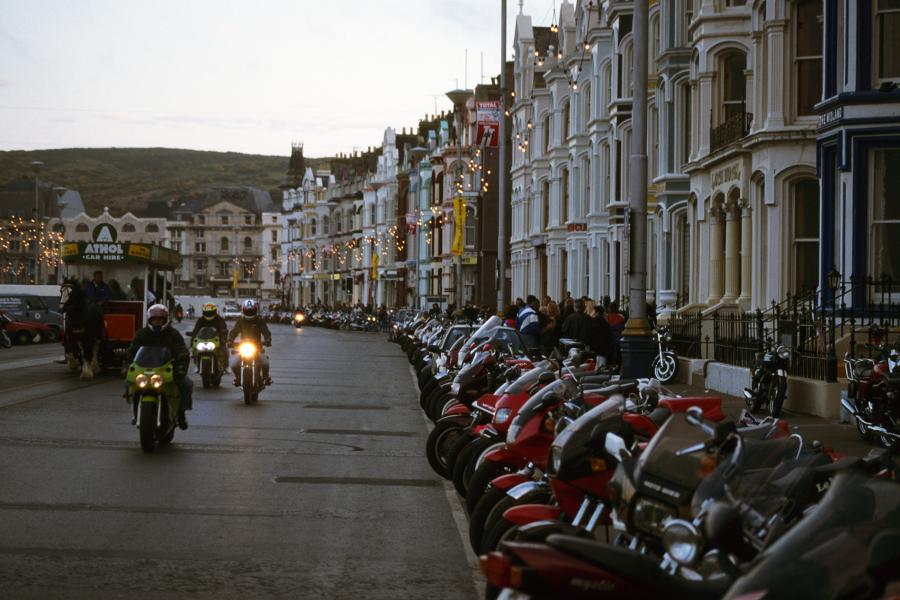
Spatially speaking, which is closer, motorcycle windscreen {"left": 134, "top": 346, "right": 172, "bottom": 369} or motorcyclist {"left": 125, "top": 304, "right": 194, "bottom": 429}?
motorcycle windscreen {"left": 134, "top": 346, "right": 172, "bottom": 369}

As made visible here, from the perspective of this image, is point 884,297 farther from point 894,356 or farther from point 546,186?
point 546,186

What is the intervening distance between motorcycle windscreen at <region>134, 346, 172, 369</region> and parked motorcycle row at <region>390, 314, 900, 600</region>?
6876 mm

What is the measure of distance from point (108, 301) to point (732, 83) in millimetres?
13824

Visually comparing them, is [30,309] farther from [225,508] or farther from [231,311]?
[231,311]

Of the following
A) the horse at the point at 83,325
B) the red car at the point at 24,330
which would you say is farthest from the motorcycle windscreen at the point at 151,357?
the red car at the point at 24,330

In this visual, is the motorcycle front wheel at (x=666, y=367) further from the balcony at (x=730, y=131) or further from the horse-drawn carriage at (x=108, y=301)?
the horse-drawn carriage at (x=108, y=301)

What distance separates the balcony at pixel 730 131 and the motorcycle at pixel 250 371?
10832mm

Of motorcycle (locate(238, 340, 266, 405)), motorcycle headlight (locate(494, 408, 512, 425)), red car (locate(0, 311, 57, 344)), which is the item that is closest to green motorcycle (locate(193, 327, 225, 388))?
motorcycle (locate(238, 340, 266, 405))

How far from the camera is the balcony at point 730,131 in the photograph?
2738 centimetres

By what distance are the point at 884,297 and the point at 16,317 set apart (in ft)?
131

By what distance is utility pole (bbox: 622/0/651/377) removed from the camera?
765 inches

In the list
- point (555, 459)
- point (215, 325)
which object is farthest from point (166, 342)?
point (215, 325)

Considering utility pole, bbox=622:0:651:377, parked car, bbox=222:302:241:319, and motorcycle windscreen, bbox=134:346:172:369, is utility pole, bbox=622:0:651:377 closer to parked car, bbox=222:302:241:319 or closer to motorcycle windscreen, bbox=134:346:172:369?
motorcycle windscreen, bbox=134:346:172:369

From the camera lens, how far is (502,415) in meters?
10.2
